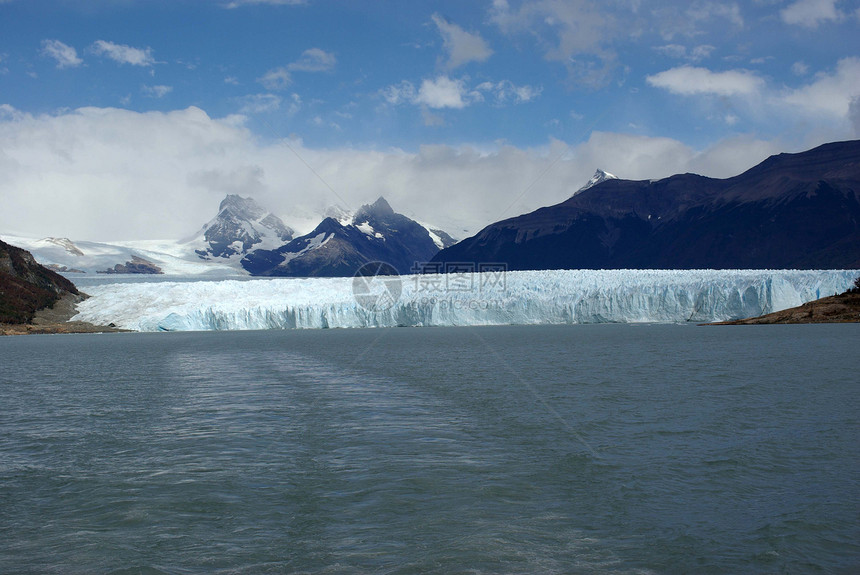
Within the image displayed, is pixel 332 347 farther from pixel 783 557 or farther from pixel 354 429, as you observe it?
pixel 783 557

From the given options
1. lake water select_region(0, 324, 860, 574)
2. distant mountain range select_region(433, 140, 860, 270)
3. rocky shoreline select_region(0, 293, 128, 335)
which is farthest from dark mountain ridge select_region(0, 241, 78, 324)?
distant mountain range select_region(433, 140, 860, 270)

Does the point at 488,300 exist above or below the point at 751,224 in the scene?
below

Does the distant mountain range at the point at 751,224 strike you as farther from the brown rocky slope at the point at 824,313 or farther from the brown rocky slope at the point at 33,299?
the brown rocky slope at the point at 33,299

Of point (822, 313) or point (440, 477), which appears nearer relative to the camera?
point (440, 477)

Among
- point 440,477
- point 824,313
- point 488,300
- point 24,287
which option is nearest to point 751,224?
point 824,313

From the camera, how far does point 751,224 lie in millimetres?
160625

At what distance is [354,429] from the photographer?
13.3 m

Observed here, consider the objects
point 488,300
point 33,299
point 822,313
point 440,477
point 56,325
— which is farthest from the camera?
point 33,299

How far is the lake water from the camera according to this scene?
6.75 meters

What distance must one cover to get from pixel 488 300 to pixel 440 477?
47.2m

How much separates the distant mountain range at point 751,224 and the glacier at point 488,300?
292ft

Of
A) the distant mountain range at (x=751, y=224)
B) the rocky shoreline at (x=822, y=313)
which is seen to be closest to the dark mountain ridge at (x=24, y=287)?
the rocky shoreline at (x=822, y=313)

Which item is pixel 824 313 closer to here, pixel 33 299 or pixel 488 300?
pixel 488 300

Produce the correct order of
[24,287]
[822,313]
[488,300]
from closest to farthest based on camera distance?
[822,313], [488,300], [24,287]
